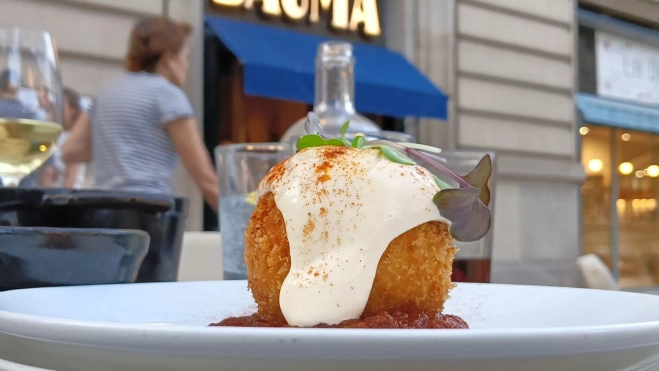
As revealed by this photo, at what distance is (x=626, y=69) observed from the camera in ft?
28.1

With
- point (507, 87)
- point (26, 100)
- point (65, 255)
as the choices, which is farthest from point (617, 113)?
point (65, 255)

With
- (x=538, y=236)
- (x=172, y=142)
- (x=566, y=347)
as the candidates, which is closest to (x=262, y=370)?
(x=566, y=347)

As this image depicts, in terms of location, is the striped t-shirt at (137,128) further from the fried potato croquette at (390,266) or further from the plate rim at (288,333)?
the plate rim at (288,333)

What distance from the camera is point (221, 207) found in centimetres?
115

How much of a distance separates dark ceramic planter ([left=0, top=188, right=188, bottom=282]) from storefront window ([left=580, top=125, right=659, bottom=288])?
26.1 feet

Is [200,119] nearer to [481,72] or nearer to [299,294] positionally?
[481,72]

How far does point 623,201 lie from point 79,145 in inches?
307

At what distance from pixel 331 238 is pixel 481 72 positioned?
21.7ft

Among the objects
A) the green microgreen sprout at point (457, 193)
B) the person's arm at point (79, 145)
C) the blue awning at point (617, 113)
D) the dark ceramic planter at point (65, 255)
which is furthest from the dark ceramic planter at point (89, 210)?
the blue awning at point (617, 113)

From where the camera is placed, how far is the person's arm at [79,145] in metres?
3.12

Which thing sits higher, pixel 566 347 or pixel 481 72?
pixel 481 72

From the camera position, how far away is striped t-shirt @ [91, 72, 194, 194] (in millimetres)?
2865

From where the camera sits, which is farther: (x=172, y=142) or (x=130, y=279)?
(x=172, y=142)

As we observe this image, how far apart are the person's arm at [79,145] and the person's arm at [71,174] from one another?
0.28 feet
